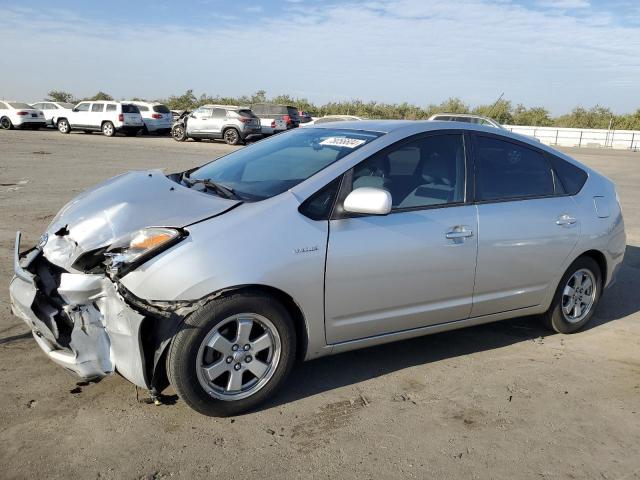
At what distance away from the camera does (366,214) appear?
3564 millimetres

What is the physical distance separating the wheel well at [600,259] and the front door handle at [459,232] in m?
Result: 1.39

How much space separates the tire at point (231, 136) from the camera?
2669 centimetres

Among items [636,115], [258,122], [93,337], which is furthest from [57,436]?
[636,115]

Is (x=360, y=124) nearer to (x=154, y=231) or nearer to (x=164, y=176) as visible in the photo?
(x=164, y=176)

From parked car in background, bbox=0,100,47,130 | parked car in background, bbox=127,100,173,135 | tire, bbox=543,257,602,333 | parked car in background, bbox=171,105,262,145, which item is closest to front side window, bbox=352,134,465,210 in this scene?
tire, bbox=543,257,602,333

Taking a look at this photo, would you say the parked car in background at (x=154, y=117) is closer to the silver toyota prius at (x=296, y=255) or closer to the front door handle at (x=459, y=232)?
the silver toyota prius at (x=296, y=255)

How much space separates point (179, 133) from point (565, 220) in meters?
25.8

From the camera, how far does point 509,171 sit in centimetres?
437

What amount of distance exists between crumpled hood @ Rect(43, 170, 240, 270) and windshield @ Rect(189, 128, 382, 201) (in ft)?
1.05

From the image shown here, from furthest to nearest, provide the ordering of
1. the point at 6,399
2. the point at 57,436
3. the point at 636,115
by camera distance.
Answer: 1. the point at 636,115
2. the point at 6,399
3. the point at 57,436

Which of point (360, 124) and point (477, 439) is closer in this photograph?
point (477, 439)

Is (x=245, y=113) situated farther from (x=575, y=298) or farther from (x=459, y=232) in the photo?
(x=459, y=232)

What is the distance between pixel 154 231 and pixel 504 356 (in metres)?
2.75

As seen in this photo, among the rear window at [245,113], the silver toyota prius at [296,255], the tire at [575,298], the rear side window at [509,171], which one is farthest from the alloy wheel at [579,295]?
the rear window at [245,113]
